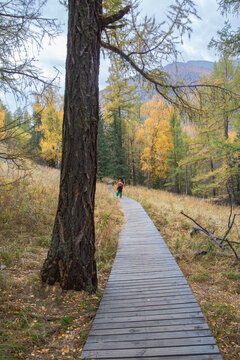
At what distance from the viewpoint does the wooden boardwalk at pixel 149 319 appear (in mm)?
2188

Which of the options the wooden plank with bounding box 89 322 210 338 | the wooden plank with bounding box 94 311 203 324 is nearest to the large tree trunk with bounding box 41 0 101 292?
the wooden plank with bounding box 94 311 203 324

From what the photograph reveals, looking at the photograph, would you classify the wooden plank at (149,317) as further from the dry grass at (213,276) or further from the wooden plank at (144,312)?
the dry grass at (213,276)

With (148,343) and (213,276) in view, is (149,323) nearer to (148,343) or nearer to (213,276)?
(148,343)

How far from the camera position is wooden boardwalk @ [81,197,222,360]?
7.18 ft

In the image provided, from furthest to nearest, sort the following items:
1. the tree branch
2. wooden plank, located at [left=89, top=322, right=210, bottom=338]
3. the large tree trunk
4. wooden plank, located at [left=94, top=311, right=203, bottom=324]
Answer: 1. the tree branch
2. the large tree trunk
3. wooden plank, located at [left=94, top=311, right=203, bottom=324]
4. wooden plank, located at [left=89, top=322, right=210, bottom=338]

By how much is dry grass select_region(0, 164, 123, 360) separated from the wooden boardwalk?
0.80 feet

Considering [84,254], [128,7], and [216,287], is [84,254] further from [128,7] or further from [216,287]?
[128,7]

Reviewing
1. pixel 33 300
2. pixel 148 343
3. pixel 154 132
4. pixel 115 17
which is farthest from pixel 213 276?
pixel 154 132

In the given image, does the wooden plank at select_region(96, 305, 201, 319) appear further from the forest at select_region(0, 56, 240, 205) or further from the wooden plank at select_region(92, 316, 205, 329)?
→ the forest at select_region(0, 56, 240, 205)

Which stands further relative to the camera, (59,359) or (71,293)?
(71,293)

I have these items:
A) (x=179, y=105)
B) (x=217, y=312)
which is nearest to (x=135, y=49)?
(x=179, y=105)

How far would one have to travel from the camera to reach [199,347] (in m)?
2.21

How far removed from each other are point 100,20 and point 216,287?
16.4ft

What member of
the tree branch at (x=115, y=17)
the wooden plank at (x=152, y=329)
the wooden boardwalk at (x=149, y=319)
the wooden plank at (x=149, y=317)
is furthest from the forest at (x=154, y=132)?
the wooden plank at (x=152, y=329)
